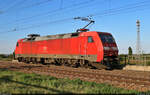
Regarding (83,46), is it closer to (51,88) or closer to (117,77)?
(117,77)

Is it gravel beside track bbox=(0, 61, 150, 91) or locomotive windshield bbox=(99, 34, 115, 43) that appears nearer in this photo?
gravel beside track bbox=(0, 61, 150, 91)

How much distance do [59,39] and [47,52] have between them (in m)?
3.02

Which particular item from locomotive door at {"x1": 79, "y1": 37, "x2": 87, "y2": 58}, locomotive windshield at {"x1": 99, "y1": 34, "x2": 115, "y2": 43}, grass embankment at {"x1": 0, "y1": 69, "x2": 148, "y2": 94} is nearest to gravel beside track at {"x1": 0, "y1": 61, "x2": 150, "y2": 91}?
grass embankment at {"x1": 0, "y1": 69, "x2": 148, "y2": 94}

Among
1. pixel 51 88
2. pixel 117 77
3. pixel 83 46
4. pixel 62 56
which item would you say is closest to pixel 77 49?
pixel 83 46

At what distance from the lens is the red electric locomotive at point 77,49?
17094mm

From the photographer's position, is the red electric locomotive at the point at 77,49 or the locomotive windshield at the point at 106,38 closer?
the red electric locomotive at the point at 77,49

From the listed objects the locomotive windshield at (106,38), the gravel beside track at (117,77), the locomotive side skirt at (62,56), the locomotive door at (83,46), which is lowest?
the gravel beside track at (117,77)

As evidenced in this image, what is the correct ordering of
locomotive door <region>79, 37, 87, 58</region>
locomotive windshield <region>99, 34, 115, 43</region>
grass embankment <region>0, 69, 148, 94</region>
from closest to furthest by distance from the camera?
grass embankment <region>0, 69, 148, 94</region> → locomotive windshield <region>99, 34, 115, 43</region> → locomotive door <region>79, 37, 87, 58</region>

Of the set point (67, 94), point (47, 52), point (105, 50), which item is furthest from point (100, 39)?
point (67, 94)

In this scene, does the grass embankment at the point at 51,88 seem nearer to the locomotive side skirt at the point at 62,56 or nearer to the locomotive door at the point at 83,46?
the locomotive side skirt at the point at 62,56

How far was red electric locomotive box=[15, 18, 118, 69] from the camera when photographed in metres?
17.1

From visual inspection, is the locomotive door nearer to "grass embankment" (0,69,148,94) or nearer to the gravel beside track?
the gravel beside track

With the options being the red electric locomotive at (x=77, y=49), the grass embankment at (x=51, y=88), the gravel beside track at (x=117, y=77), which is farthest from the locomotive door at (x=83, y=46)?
the grass embankment at (x=51, y=88)

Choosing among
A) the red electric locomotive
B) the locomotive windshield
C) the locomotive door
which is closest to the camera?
the red electric locomotive
